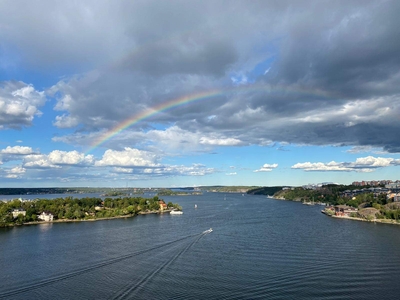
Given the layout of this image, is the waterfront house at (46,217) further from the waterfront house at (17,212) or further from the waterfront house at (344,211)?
the waterfront house at (344,211)

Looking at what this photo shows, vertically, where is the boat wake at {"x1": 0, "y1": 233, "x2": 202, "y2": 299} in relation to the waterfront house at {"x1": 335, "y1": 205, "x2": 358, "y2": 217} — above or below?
below

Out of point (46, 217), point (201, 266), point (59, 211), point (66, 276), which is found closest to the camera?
point (66, 276)

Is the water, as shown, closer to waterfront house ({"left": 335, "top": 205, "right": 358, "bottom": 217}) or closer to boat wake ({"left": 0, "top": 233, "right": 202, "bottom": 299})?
boat wake ({"left": 0, "top": 233, "right": 202, "bottom": 299})

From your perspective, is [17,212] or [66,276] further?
[17,212]

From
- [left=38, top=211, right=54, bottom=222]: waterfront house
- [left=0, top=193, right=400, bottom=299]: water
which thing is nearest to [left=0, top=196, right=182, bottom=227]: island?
[left=38, top=211, right=54, bottom=222]: waterfront house

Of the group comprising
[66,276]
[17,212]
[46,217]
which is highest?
[17,212]

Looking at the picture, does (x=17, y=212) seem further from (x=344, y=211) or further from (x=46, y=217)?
(x=344, y=211)

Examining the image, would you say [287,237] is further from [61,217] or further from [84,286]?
[61,217]

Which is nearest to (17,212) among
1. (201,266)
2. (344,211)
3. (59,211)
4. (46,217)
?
(46,217)
